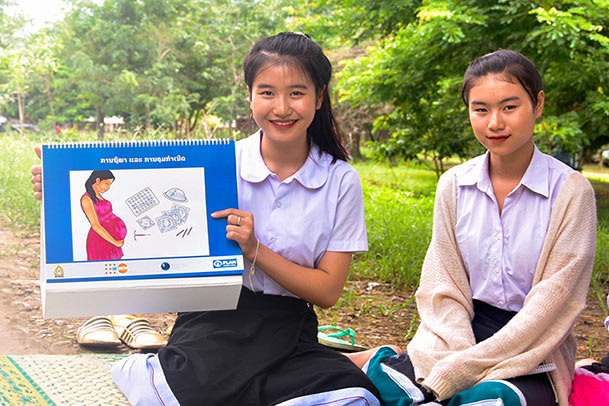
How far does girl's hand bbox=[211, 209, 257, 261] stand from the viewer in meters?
1.97

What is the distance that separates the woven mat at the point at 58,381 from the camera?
86.8 inches

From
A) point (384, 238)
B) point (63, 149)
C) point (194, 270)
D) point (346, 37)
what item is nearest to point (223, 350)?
point (194, 270)

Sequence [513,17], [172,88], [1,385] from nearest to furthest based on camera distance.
Result: [1,385], [513,17], [172,88]

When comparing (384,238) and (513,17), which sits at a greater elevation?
(513,17)

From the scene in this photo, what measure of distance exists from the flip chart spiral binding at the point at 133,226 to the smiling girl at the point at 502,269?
0.68 m

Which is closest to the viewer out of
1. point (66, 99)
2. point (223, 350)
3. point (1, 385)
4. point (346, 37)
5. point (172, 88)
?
point (223, 350)

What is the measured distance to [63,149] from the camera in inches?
77.3

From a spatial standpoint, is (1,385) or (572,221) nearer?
(572,221)

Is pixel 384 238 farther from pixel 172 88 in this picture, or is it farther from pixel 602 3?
pixel 172 88

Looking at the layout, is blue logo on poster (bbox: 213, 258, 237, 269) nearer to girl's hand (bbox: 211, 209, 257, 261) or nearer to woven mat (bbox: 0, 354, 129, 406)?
girl's hand (bbox: 211, 209, 257, 261)

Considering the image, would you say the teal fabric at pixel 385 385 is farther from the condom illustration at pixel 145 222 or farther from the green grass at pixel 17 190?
the green grass at pixel 17 190

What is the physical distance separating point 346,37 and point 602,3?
9.83 ft

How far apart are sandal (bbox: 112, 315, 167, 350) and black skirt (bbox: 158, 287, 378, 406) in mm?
708

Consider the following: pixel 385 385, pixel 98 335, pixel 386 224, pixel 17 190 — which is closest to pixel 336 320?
pixel 98 335
